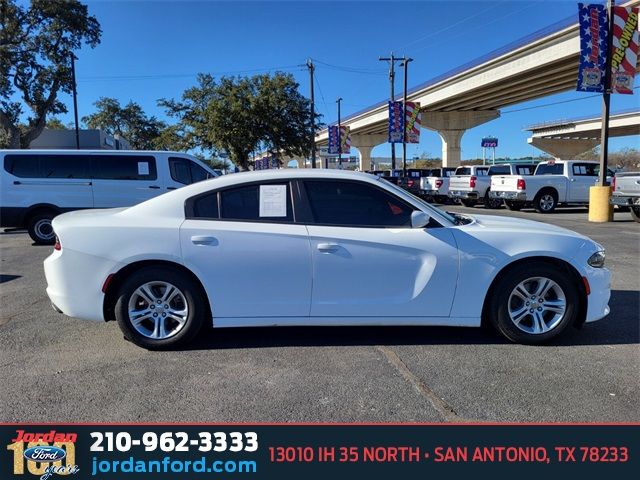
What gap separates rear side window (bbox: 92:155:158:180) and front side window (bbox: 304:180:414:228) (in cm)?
824

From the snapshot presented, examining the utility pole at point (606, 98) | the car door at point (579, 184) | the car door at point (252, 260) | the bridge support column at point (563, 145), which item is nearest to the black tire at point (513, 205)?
the car door at point (579, 184)

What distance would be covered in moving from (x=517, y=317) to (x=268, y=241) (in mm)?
2244

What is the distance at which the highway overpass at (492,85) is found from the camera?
1169 inches

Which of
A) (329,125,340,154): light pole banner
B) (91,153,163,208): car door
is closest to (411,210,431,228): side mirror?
(91,153,163,208): car door

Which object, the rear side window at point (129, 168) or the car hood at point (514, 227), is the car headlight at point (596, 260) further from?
the rear side window at point (129, 168)

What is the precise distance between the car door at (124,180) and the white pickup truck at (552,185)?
1268 cm

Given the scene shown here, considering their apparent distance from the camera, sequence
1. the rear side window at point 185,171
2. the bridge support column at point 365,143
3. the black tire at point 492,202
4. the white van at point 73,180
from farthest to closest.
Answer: the bridge support column at point 365,143, the black tire at point 492,202, the rear side window at point 185,171, the white van at point 73,180

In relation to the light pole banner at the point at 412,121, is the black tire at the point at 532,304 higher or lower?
lower

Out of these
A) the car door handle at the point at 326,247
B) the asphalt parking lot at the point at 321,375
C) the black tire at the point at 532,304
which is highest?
the car door handle at the point at 326,247

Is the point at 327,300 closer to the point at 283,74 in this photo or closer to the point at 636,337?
the point at 636,337

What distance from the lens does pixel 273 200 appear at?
412 centimetres

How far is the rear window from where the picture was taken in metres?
18.0

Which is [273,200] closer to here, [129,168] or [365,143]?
[129,168]

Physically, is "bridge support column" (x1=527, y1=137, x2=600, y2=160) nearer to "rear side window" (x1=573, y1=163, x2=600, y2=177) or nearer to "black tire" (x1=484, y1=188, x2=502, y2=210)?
"black tire" (x1=484, y1=188, x2=502, y2=210)
